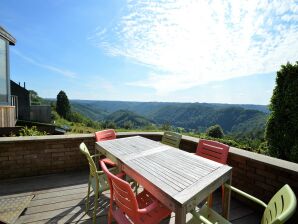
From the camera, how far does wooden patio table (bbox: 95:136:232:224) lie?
1352mm

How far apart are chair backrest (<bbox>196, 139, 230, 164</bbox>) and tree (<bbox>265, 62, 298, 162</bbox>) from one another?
9.22ft

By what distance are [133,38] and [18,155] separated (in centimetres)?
538

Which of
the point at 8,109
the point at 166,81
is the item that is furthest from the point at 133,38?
the point at 166,81

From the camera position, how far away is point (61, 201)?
2688 millimetres

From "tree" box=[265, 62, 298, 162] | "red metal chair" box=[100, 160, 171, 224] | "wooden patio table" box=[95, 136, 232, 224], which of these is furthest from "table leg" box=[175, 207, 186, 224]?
"tree" box=[265, 62, 298, 162]

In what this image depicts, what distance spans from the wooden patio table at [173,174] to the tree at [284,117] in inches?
133

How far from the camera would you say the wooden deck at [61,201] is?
2303 mm

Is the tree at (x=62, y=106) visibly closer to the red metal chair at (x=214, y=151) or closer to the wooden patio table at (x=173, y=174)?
the wooden patio table at (x=173, y=174)

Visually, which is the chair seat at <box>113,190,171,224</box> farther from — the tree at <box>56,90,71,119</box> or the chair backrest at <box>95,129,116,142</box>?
the tree at <box>56,90,71,119</box>

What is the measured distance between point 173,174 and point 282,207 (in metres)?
0.80

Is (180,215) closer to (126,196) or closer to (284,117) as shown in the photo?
(126,196)

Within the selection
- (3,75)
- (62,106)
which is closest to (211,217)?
(3,75)

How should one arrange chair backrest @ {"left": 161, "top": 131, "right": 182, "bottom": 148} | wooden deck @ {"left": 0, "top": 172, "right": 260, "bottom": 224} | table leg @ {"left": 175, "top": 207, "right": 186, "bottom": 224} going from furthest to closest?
1. chair backrest @ {"left": 161, "top": 131, "right": 182, "bottom": 148}
2. wooden deck @ {"left": 0, "top": 172, "right": 260, "bottom": 224}
3. table leg @ {"left": 175, "top": 207, "right": 186, "bottom": 224}

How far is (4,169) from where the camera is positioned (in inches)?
131
